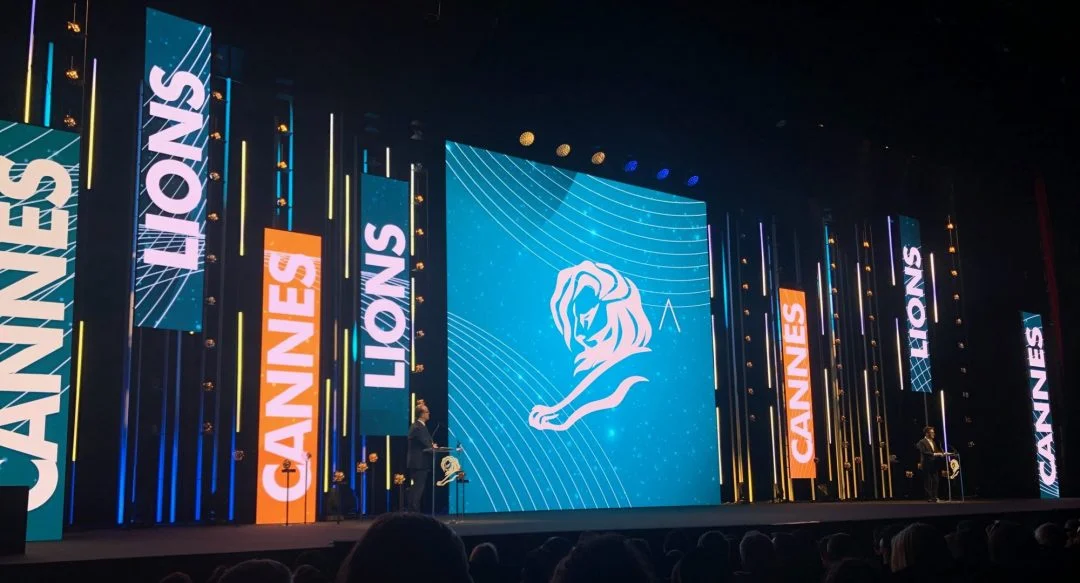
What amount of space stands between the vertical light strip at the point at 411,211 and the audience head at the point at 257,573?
7.74 m

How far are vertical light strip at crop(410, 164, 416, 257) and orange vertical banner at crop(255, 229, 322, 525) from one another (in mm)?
1177

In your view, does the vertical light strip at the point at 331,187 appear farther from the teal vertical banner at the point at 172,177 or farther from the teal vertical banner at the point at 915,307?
the teal vertical banner at the point at 915,307

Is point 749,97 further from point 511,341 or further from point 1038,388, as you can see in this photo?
point 1038,388

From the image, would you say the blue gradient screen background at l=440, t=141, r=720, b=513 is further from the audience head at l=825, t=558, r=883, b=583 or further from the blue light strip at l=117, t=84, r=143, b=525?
the audience head at l=825, t=558, r=883, b=583

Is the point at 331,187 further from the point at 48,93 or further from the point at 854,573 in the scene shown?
the point at 854,573

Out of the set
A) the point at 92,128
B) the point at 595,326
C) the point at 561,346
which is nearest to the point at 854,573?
the point at 92,128

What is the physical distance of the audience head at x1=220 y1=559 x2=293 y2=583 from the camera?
197cm

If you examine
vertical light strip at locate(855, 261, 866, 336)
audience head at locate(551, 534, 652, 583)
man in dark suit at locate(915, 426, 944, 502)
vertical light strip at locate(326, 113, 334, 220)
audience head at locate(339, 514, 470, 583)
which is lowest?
man in dark suit at locate(915, 426, 944, 502)

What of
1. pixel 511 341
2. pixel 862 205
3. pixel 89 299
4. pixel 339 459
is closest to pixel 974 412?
pixel 862 205

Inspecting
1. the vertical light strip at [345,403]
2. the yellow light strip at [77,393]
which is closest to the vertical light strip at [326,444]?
the vertical light strip at [345,403]

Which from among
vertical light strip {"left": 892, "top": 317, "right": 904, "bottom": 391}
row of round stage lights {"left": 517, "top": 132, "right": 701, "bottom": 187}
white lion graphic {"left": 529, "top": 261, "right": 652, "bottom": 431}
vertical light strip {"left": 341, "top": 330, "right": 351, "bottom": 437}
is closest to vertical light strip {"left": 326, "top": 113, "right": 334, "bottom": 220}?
vertical light strip {"left": 341, "top": 330, "right": 351, "bottom": 437}

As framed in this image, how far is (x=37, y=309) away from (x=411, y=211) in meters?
4.03

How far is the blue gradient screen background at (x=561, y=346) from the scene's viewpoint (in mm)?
9758

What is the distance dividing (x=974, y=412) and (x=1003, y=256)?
2680 mm
